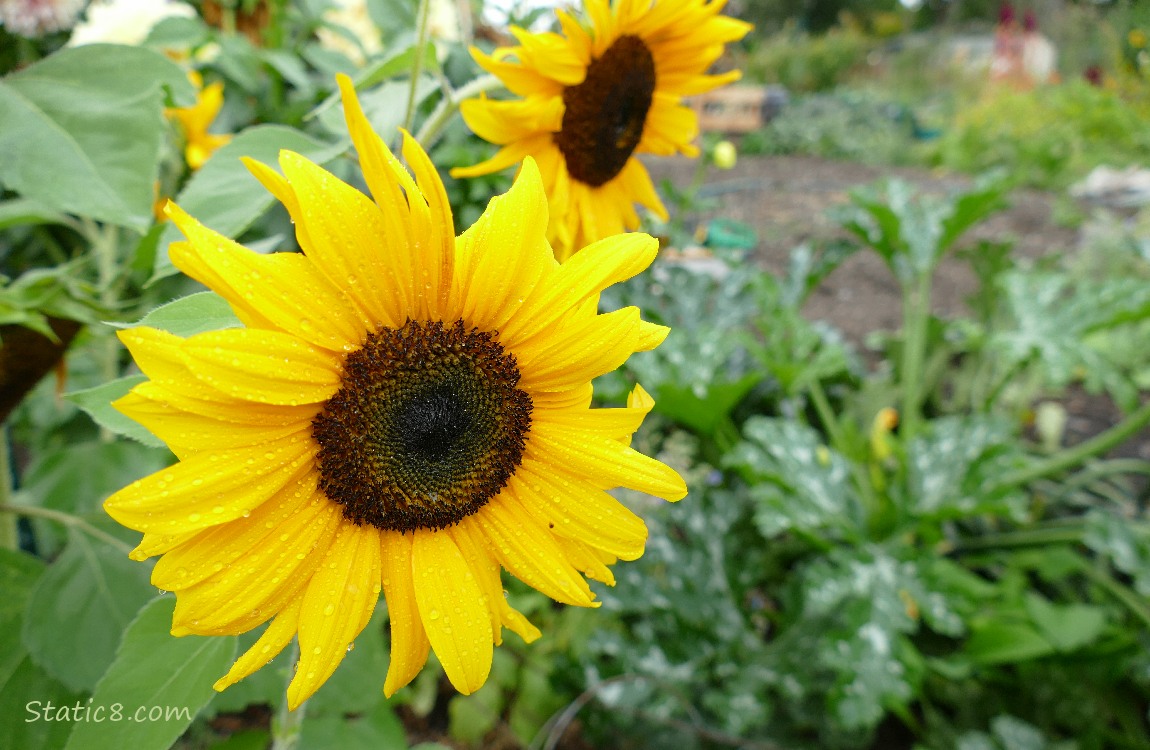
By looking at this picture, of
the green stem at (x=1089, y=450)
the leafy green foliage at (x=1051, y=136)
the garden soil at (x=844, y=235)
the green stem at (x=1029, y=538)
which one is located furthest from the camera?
the leafy green foliage at (x=1051, y=136)

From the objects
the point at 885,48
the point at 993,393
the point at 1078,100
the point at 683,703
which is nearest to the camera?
the point at 683,703

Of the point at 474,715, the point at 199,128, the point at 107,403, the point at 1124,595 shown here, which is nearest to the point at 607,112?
the point at 107,403

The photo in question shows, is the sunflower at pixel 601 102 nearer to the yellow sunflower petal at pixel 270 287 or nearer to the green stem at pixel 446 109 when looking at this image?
the green stem at pixel 446 109

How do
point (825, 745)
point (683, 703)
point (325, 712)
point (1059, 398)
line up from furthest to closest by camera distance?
point (1059, 398)
point (825, 745)
point (683, 703)
point (325, 712)

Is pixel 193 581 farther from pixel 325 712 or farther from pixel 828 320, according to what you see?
pixel 828 320

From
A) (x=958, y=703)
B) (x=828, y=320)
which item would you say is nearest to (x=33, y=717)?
(x=958, y=703)

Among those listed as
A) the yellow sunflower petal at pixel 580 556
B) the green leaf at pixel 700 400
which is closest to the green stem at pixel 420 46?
the yellow sunflower petal at pixel 580 556
